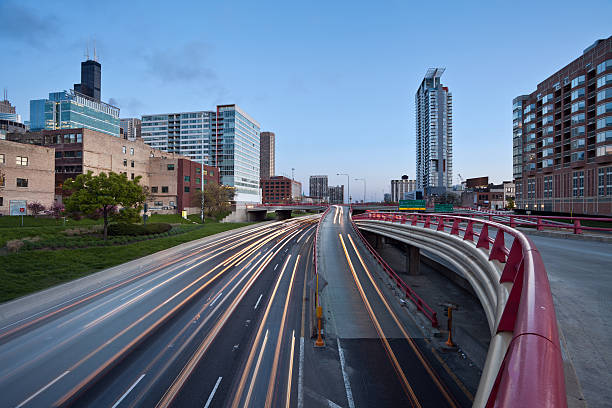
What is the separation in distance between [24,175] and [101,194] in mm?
28910

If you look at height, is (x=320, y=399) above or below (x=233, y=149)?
below

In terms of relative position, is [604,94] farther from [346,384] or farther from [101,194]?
[101,194]

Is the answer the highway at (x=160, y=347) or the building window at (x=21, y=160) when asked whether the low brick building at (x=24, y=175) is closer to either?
the building window at (x=21, y=160)

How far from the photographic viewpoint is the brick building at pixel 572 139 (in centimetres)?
5559

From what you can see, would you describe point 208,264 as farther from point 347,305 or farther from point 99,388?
point 99,388

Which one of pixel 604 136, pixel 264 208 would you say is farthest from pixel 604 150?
pixel 264 208

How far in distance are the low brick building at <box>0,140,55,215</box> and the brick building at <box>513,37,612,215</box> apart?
10293cm

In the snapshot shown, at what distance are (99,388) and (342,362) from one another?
903 centimetres

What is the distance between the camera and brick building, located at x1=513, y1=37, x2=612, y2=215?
55594 millimetres

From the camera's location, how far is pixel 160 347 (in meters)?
12.7

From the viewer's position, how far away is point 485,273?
28.7 ft

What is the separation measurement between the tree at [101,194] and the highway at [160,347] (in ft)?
50.9

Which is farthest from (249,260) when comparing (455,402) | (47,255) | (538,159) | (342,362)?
(538,159)

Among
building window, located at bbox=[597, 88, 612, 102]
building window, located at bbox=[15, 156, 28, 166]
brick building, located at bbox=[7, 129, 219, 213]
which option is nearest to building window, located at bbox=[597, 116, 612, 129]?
building window, located at bbox=[597, 88, 612, 102]
